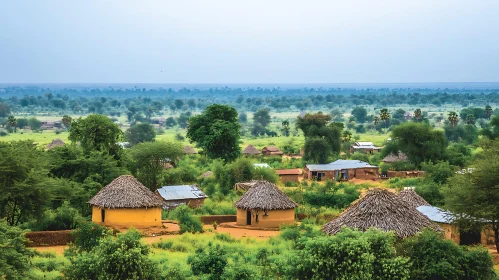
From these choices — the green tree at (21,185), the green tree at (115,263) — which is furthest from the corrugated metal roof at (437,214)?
the green tree at (21,185)

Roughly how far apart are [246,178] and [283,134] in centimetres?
5738

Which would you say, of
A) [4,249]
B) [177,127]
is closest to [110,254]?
[4,249]

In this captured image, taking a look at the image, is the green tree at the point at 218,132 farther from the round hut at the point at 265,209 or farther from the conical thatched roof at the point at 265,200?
the round hut at the point at 265,209

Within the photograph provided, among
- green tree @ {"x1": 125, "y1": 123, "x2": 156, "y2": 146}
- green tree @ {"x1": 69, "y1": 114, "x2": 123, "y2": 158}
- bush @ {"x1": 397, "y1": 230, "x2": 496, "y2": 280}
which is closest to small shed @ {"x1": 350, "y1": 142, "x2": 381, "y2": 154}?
green tree @ {"x1": 125, "y1": 123, "x2": 156, "y2": 146}

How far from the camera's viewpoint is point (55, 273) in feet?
67.6

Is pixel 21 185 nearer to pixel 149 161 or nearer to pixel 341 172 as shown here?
pixel 149 161

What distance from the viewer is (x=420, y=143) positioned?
54.4m

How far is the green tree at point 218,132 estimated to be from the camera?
169ft

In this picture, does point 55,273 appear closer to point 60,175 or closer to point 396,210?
point 396,210

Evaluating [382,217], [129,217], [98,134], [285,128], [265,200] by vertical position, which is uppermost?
[98,134]

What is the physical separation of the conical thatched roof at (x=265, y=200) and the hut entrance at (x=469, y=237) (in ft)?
25.4

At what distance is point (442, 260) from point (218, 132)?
3333 cm

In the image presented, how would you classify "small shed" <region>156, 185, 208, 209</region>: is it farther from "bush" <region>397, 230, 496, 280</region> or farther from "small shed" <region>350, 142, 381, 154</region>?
"small shed" <region>350, 142, 381, 154</region>

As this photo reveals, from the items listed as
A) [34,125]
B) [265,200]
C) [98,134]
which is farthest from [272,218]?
[34,125]
